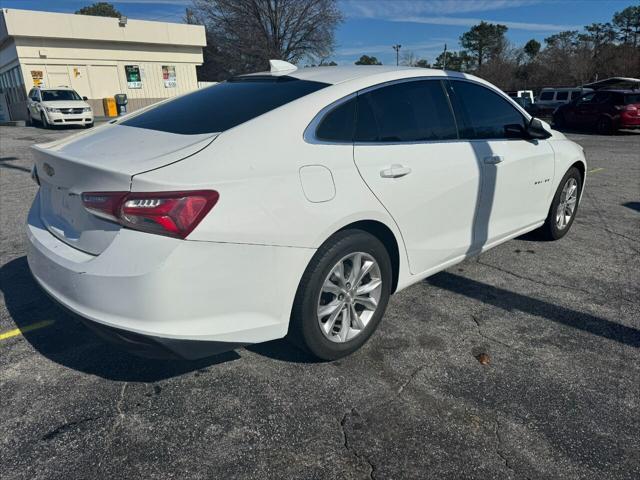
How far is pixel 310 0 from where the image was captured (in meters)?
38.4

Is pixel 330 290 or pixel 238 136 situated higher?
pixel 238 136

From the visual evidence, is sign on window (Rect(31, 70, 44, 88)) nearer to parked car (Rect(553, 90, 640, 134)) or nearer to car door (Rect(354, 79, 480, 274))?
parked car (Rect(553, 90, 640, 134))

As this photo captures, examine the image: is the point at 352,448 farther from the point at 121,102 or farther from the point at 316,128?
the point at 121,102

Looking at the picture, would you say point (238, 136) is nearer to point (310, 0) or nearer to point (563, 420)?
point (563, 420)

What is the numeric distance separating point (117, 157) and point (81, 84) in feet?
98.1

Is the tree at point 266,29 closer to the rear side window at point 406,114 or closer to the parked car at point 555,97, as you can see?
the parked car at point 555,97

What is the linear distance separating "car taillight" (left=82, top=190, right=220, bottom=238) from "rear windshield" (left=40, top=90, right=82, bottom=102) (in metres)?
21.9

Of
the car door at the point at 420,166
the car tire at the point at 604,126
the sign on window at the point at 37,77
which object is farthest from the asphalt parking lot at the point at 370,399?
the sign on window at the point at 37,77

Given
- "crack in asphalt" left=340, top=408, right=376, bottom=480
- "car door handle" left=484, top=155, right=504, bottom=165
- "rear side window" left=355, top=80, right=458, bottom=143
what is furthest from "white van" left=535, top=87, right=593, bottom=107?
"crack in asphalt" left=340, top=408, right=376, bottom=480

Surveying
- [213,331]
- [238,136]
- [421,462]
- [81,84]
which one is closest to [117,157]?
[238,136]

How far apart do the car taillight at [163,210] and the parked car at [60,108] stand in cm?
2072

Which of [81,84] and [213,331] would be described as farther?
[81,84]

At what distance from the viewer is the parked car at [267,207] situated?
2.15m

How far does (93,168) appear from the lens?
2.29 metres
